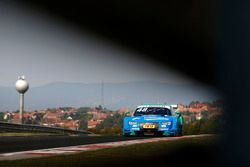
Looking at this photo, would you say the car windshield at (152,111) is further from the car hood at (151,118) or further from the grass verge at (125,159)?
the grass verge at (125,159)

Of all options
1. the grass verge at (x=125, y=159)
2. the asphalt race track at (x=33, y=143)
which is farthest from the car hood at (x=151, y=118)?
the grass verge at (x=125, y=159)

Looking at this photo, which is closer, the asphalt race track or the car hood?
the asphalt race track

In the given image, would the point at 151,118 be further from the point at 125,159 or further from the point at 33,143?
the point at 125,159

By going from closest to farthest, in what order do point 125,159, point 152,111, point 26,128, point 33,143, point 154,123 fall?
point 125,159 < point 33,143 < point 154,123 < point 152,111 < point 26,128

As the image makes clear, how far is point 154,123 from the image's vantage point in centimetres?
1623

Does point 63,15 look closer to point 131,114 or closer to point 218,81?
point 218,81

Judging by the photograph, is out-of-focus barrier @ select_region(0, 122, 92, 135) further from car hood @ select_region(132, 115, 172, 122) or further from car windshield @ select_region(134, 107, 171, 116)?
car hood @ select_region(132, 115, 172, 122)

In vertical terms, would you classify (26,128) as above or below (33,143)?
above

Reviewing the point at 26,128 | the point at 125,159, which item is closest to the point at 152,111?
the point at 26,128

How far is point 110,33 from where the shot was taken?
5656mm

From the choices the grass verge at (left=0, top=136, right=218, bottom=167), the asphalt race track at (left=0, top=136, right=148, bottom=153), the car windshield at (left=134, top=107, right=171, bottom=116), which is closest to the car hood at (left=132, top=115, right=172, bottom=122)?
the car windshield at (left=134, top=107, right=171, bottom=116)

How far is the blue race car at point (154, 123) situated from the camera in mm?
16188

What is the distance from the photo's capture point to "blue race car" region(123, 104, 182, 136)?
53.1 ft

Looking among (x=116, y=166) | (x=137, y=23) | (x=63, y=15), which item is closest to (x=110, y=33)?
(x=137, y=23)
